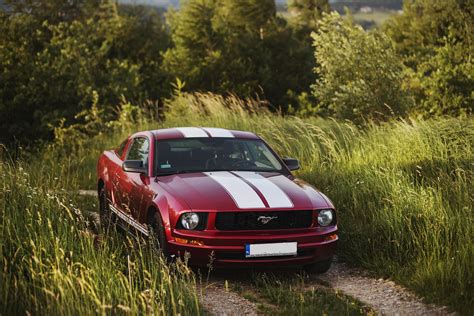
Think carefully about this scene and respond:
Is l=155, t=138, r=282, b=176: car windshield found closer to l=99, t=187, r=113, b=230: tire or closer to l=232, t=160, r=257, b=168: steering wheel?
l=232, t=160, r=257, b=168: steering wheel

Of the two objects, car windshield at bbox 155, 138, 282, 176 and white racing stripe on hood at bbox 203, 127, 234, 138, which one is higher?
white racing stripe on hood at bbox 203, 127, 234, 138

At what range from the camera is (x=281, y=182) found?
6930 mm

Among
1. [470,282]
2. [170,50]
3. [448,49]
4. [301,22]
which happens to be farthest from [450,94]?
[301,22]

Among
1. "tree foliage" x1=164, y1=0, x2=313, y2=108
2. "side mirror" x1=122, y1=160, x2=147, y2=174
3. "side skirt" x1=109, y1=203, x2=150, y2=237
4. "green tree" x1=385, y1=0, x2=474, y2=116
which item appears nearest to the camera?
"side skirt" x1=109, y1=203, x2=150, y2=237

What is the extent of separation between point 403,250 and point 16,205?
3.82 metres

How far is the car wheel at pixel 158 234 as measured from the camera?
6.25 metres

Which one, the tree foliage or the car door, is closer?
the car door

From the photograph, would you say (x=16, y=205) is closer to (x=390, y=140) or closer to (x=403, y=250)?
(x=403, y=250)

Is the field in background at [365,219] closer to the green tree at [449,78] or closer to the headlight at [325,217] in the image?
the headlight at [325,217]

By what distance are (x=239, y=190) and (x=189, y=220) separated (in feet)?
1.91

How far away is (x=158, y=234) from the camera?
21.0 ft

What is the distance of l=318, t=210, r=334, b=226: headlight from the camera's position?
6.47 metres

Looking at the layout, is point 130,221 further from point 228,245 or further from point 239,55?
point 239,55

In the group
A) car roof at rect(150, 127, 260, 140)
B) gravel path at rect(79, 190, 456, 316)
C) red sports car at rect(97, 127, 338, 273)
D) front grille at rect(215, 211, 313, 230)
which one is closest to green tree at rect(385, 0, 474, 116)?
car roof at rect(150, 127, 260, 140)
